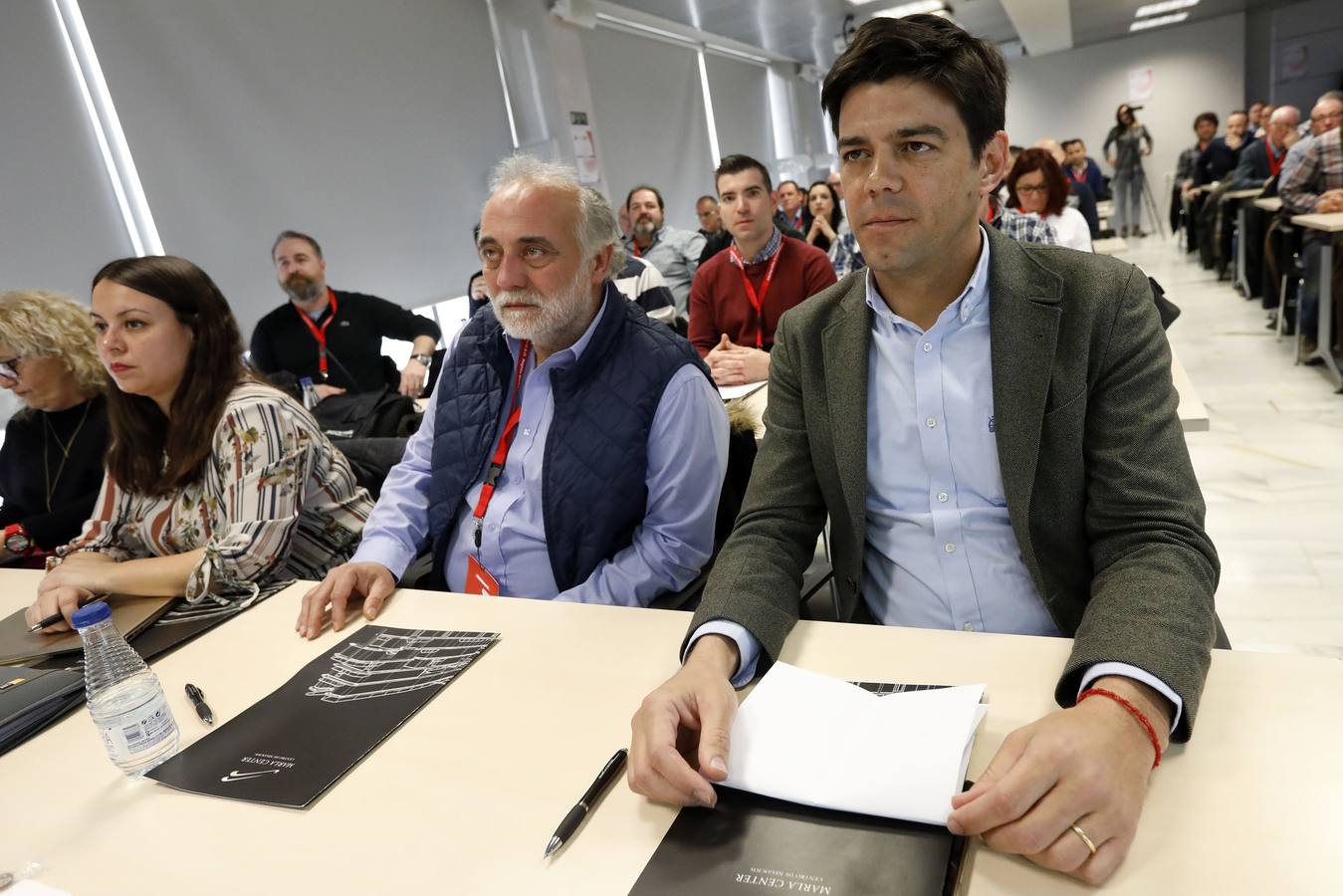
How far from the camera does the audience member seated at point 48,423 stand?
2.35m

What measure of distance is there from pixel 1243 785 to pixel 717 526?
45.6 inches

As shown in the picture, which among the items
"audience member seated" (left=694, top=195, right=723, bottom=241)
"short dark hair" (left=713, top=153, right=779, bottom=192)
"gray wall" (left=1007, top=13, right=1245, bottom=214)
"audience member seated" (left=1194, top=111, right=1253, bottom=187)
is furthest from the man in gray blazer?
"gray wall" (left=1007, top=13, right=1245, bottom=214)

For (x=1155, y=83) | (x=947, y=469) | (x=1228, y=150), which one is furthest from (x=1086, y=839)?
(x=1155, y=83)

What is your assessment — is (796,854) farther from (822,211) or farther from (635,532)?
(822,211)

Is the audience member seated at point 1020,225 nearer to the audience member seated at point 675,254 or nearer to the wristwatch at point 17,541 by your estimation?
the audience member seated at point 675,254

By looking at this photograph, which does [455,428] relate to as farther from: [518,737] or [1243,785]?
[1243,785]

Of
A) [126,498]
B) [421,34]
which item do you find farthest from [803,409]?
[421,34]

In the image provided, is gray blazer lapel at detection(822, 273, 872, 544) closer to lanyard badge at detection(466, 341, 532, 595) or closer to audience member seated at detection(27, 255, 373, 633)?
lanyard badge at detection(466, 341, 532, 595)

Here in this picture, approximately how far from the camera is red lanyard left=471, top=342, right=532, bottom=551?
1858 millimetres

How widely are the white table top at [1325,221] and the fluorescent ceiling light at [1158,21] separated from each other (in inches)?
462

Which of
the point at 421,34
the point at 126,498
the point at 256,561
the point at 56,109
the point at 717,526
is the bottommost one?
the point at 717,526

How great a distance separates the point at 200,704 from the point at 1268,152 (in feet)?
31.8

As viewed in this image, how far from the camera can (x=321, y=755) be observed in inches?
42.1

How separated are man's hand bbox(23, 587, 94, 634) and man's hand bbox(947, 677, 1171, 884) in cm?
170
